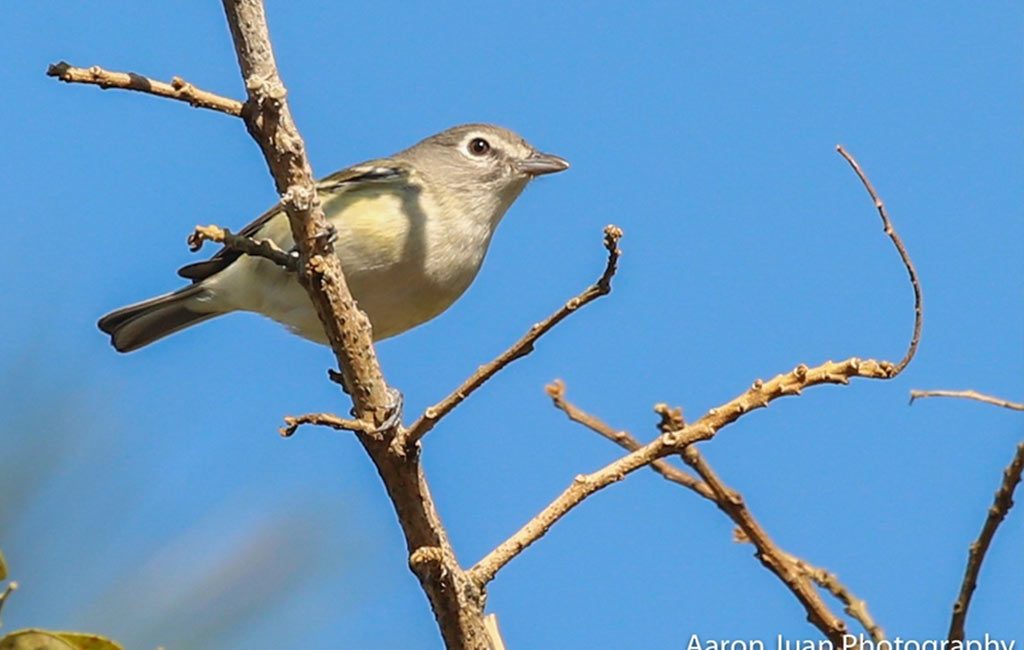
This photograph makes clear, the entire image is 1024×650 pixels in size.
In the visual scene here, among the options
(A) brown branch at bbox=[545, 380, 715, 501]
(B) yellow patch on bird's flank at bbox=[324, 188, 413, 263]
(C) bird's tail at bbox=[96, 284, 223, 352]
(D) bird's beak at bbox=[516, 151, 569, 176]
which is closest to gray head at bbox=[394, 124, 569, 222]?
(D) bird's beak at bbox=[516, 151, 569, 176]

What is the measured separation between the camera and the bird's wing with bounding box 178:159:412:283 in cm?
538

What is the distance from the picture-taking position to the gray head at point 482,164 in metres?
5.74

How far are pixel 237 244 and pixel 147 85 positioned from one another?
1.24ft

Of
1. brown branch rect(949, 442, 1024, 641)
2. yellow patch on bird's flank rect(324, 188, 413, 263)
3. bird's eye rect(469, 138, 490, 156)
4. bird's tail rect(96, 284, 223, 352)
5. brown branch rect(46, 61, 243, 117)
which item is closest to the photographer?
brown branch rect(949, 442, 1024, 641)

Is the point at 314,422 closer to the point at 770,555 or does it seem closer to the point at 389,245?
the point at 770,555

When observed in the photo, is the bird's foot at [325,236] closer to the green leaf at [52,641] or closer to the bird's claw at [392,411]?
the bird's claw at [392,411]

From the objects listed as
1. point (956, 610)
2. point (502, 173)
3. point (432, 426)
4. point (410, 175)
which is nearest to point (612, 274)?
point (432, 426)

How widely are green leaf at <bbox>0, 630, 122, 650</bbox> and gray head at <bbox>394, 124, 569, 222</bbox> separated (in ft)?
12.9

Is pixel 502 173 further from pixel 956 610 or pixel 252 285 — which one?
pixel 956 610

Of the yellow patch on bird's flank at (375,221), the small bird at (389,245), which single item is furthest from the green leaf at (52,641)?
the yellow patch on bird's flank at (375,221)

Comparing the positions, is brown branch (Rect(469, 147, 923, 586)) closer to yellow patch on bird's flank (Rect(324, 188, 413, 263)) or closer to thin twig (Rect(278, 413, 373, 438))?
thin twig (Rect(278, 413, 373, 438))

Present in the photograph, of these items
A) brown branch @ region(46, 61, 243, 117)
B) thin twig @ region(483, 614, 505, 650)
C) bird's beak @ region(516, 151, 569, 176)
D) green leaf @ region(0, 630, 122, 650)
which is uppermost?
bird's beak @ region(516, 151, 569, 176)

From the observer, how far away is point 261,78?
2.83m

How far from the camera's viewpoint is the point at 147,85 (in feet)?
9.06
